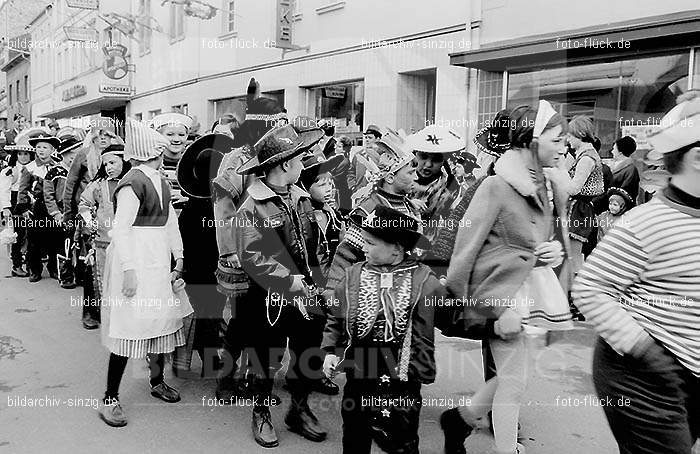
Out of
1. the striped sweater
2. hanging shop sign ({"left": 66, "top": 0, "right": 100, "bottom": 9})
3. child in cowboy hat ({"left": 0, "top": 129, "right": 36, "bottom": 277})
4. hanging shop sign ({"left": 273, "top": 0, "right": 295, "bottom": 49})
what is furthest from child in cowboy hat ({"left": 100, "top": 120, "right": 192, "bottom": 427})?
hanging shop sign ({"left": 66, "top": 0, "right": 100, "bottom": 9})

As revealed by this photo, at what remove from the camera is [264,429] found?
13.5 ft

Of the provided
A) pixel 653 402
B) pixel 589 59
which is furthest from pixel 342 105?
pixel 653 402

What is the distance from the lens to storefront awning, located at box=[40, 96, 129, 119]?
91.0 ft

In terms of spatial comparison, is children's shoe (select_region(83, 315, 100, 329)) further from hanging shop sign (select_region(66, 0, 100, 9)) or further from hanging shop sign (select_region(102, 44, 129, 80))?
hanging shop sign (select_region(66, 0, 100, 9))

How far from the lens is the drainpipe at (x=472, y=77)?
1089 centimetres

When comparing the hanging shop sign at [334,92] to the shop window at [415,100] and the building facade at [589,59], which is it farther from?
the building facade at [589,59]

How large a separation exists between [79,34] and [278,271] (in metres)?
26.5

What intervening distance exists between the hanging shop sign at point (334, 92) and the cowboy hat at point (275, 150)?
1019cm

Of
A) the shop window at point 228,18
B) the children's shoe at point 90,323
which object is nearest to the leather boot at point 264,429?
the children's shoe at point 90,323

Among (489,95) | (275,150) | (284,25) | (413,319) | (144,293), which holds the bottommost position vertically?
(144,293)

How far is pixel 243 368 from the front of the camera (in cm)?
513

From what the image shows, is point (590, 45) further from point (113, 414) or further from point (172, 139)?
point (113, 414)

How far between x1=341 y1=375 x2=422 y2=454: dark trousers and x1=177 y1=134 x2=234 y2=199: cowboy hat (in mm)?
2458

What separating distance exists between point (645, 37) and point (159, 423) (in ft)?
24.6
